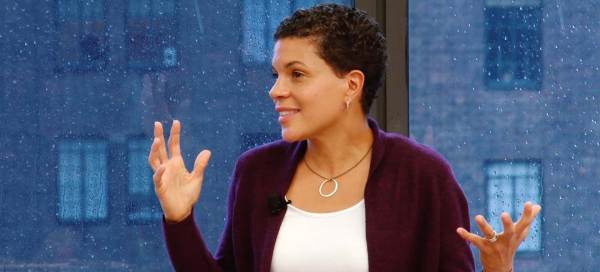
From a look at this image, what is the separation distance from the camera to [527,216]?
1488mm

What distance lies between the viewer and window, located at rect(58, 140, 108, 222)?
2.48 metres

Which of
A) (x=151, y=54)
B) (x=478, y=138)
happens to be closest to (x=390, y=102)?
(x=478, y=138)

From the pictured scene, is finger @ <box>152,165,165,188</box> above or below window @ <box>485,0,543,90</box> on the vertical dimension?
below

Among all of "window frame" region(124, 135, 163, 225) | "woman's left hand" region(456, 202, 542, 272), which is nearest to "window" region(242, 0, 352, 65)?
"window frame" region(124, 135, 163, 225)

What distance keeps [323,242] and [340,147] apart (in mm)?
227

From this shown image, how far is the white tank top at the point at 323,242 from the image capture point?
1702 mm

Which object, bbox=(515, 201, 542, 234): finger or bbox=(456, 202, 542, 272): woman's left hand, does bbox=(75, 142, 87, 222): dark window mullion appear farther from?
bbox=(515, 201, 542, 234): finger

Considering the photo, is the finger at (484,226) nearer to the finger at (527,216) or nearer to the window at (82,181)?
the finger at (527,216)

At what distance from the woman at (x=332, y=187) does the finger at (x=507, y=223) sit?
17 centimetres

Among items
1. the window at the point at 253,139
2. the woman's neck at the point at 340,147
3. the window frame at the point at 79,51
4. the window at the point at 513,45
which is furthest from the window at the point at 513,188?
the window frame at the point at 79,51

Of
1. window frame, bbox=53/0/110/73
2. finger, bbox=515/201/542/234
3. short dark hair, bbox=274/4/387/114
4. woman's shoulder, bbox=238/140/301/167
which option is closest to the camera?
finger, bbox=515/201/542/234

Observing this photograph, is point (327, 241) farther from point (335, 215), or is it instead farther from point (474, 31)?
point (474, 31)

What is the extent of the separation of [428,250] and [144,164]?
1072 mm

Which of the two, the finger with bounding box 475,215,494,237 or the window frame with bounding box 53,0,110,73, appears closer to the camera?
the finger with bounding box 475,215,494,237
